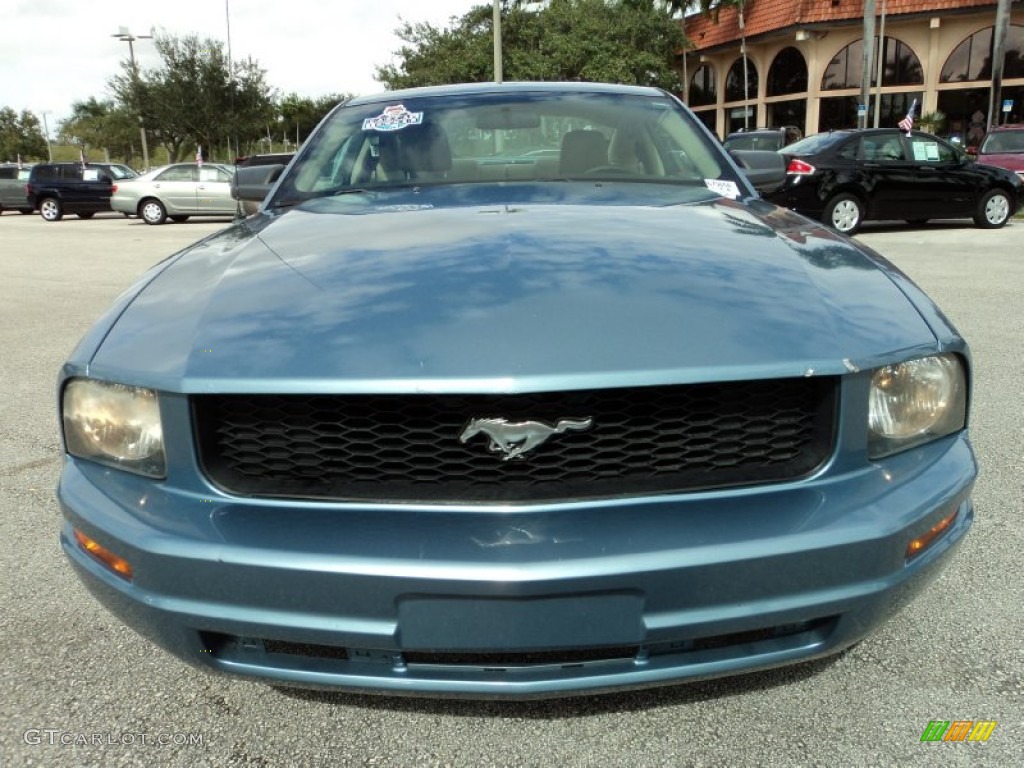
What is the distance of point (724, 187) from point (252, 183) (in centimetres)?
169

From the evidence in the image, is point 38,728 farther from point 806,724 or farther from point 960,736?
point 960,736

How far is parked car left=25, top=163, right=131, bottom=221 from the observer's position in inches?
854

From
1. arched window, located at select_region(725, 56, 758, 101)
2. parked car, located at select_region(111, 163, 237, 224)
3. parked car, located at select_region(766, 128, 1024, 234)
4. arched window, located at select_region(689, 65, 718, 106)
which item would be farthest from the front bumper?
arched window, located at select_region(689, 65, 718, 106)

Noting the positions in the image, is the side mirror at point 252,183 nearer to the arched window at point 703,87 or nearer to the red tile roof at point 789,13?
the red tile roof at point 789,13

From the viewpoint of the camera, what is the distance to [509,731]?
1.80 m

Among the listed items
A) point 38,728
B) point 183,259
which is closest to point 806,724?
point 38,728

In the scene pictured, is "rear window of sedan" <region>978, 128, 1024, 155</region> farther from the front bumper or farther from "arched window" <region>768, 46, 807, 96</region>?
"arched window" <region>768, 46, 807, 96</region>

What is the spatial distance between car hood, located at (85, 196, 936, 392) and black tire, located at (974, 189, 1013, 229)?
40.1 feet

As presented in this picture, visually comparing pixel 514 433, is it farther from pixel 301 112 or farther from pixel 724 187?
pixel 301 112

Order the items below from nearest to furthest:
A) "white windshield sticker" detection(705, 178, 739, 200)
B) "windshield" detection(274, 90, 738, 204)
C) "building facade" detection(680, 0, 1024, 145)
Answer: "white windshield sticker" detection(705, 178, 739, 200) < "windshield" detection(274, 90, 738, 204) < "building facade" detection(680, 0, 1024, 145)

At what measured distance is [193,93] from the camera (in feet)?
122

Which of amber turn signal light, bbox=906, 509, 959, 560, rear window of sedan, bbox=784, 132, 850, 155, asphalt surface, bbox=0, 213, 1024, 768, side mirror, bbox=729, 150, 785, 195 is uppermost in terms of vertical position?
rear window of sedan, bbox=784, 132, 850, 155

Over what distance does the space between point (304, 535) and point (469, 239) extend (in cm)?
80

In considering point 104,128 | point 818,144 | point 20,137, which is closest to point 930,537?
point 818,144
